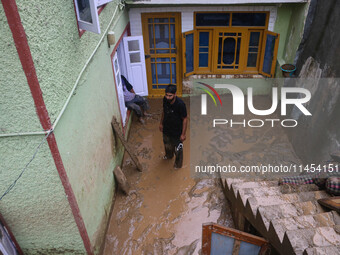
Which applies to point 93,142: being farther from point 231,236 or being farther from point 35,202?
point 231,236

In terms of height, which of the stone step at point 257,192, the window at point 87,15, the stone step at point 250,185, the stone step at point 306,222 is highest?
the window at point 87,15

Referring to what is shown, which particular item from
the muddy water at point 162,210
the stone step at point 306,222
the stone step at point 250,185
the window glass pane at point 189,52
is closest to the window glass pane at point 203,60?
the window glass pane at point 189,52

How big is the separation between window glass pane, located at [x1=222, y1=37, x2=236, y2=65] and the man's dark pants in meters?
3.29

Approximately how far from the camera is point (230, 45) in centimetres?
732

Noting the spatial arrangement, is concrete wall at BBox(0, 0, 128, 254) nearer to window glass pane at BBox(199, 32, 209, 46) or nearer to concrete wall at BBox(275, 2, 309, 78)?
window glass pane at BBox(199, 32, 209, 46)

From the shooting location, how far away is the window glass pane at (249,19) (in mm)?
6867

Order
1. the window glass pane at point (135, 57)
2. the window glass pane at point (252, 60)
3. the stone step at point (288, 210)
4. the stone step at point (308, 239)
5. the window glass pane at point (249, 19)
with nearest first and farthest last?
the stone step at point (308, 239)
the stone step at point (288, 210)
the window glass pane at point (135, 57)
the window glass pane at point (249, 19)
the window glass pane at point (252, 60)

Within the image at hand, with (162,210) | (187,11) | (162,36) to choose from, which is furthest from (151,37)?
(162,210)

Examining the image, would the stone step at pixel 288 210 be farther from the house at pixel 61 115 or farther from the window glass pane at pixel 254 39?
the window glass pane at pixel 254 39

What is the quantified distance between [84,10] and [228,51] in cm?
486

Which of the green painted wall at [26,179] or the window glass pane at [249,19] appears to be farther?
the window glass pane at [249,19]

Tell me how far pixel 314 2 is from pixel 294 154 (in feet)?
10.6

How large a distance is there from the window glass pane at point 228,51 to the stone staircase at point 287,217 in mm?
4201

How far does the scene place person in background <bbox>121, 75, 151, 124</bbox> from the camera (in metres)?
6.64
